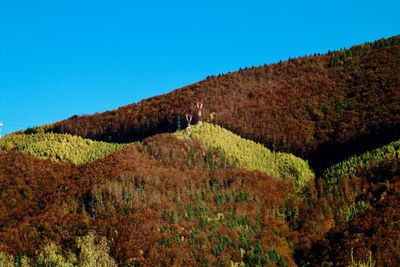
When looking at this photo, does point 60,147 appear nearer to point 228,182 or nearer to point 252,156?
point 252,156

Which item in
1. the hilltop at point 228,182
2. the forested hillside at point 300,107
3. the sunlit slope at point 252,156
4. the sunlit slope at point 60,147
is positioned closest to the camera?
the hilltop at point 228,182

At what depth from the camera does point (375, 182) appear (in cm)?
5753

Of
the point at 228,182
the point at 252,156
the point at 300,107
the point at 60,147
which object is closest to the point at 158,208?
the point at 228,182

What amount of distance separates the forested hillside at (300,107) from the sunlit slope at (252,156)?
2600 mm

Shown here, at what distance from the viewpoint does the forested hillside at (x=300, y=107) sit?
74.3 meters

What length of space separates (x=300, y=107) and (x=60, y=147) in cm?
3143

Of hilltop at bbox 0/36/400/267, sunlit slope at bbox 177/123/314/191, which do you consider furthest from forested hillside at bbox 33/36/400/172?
sunlit slope at bbox 177/123/314/191

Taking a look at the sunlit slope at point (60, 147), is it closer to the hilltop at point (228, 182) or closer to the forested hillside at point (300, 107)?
Answer: the hilltop at point (228, 182)

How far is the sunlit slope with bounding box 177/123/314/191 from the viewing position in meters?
66.7

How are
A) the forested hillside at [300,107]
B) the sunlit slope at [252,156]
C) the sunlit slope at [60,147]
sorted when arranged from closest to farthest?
the sunlit slope at [252,156] < the forested hillside at [300,107] < the sunlit slope at [60,147]

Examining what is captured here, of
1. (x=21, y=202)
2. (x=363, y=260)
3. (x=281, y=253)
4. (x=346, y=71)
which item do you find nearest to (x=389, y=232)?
(x=363, y=260)

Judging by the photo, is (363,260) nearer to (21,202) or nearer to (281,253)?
(281,253)

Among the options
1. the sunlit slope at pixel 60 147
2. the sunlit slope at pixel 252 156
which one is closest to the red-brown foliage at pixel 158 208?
the sunlit slope at pixel 252 156

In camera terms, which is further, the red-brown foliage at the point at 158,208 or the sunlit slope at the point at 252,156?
the sunlit slope at the point at 252,156
